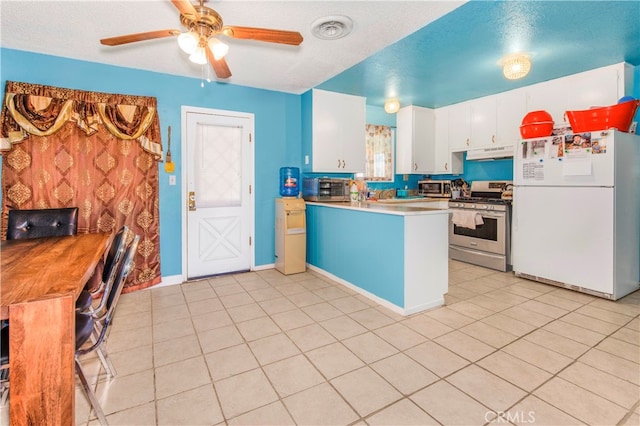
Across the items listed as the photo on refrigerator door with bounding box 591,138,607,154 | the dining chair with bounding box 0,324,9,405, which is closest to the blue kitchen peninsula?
the photo on refrigerator door with bounding box 591,138,607,154

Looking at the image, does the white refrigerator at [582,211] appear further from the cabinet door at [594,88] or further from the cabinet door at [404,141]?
the cabinet door at [404,141]

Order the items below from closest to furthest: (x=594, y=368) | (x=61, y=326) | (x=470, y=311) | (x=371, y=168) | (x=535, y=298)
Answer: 1. (x=61, y=326)
2. (x=594, y=368)
3. (x=470, y=311)
4. (x=535, y=298)
5. (x=371, y=168)

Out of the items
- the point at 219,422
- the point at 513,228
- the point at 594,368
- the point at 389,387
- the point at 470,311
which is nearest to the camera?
the point at 219,422

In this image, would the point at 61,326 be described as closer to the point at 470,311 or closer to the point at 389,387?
the point at 389,387

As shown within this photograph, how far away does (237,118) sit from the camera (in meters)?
3.97

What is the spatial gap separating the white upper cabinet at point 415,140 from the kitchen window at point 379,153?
0.18m

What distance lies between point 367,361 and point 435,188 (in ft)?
13.7

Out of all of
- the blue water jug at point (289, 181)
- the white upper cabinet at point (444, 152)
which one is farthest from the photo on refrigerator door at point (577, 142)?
the blue water jug at point (289, 181)

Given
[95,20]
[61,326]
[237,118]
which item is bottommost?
[61,326]

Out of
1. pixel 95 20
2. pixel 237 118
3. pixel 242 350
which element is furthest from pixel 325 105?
pixel 242 350

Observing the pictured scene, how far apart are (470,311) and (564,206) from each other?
1655 millimetres

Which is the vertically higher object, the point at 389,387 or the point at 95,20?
the point at 95,20

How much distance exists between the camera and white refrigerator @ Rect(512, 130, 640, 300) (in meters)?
3.03

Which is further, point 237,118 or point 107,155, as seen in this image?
point 237,118
